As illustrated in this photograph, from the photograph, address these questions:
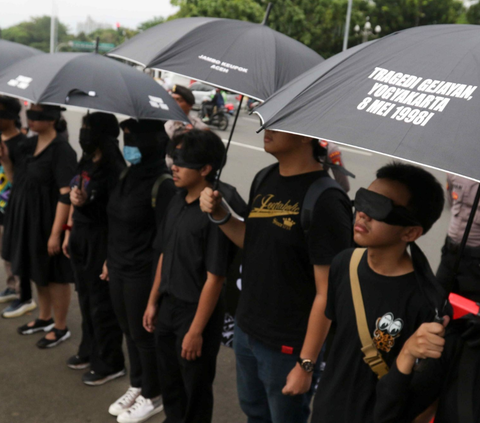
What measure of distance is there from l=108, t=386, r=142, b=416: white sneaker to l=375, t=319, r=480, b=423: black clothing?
92.1 inches

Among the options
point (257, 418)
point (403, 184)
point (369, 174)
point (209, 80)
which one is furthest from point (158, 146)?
point (369, 174)

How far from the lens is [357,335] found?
6.70ft

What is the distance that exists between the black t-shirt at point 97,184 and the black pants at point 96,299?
0.08 meters

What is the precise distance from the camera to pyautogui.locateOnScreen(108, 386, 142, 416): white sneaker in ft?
12.4

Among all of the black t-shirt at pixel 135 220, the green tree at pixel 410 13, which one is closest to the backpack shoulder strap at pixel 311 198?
the black t-shirt at pixel 135 220

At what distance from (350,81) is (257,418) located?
1864mm

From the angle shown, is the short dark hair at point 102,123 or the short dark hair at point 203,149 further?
the short dark hair at point 102,123

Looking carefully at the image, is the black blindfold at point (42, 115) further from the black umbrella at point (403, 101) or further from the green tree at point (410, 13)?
the green tree at point (410, 13)

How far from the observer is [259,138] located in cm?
1842

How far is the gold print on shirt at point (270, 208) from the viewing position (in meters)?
2.52

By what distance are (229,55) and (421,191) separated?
140cm

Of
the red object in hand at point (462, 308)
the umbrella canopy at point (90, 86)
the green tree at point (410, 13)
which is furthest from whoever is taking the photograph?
the green tree at point (410, 13)

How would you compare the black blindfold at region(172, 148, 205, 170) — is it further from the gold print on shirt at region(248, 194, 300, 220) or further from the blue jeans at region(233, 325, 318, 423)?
the blue jeans at region(233, 325, 318, 423)

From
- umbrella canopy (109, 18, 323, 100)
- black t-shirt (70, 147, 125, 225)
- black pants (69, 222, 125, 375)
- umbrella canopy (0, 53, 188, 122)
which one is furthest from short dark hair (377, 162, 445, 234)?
black pants (69, 222, 125, 375)
